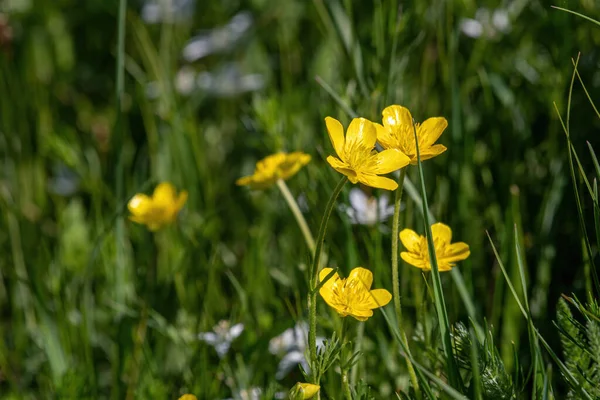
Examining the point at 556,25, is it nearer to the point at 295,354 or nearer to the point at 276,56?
the point at 295,354

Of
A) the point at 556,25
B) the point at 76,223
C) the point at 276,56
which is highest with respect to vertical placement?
the point at 556,25

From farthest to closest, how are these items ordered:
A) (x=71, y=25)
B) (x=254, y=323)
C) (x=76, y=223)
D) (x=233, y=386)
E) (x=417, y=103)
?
(x=71, y=25), (x=76, y=223), (x=417, y=103), (x=254, y=323), (x=233, y=386)

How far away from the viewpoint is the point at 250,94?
2396 mm

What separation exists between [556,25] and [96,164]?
137cm

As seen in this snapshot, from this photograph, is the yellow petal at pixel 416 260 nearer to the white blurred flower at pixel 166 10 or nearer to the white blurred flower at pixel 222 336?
the white blurred flower at pixel 222 336

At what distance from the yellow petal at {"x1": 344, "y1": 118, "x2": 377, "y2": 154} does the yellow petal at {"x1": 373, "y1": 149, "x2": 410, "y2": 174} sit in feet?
0.10

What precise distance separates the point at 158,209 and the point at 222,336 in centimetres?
34

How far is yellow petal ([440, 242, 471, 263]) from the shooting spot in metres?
1.07

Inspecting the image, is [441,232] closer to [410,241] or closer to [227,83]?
[410,241]

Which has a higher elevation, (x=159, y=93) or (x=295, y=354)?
(x=159, y=93)

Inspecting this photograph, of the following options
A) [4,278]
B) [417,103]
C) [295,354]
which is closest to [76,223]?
[4,278]

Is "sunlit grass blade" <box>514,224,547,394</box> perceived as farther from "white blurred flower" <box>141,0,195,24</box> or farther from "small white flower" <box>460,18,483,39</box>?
"white blurred flower" <box>141,0,195,24</box>

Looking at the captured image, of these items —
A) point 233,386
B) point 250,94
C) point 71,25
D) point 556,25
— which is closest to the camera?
point 233,386

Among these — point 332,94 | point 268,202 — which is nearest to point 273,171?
point 332,94
